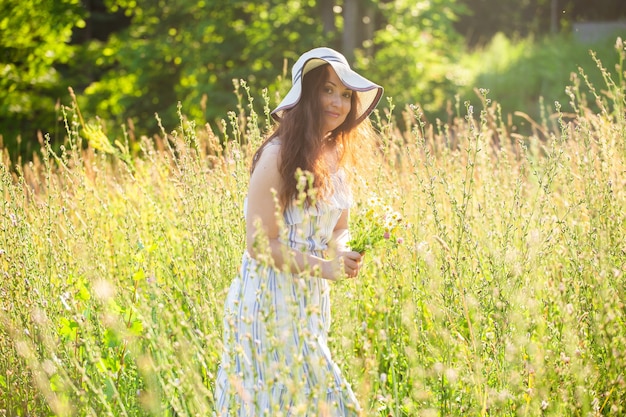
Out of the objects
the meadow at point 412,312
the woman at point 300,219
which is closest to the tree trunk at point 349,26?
the meadow at point 412,312

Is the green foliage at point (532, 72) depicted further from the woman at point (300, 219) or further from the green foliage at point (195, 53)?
the woman at point (300, 219)

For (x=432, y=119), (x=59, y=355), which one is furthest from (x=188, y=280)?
(x=432, y=119)

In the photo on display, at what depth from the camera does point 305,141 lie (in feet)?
7.70

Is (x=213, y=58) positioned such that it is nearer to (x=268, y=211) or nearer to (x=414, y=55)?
(x=414, y=55)

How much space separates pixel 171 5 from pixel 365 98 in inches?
350

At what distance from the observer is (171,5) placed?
1082cm

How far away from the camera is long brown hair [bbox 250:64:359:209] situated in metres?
2.28

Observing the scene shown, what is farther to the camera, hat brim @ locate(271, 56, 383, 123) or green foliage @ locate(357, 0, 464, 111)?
green foliage @ locate(357, 0, 464, 111)

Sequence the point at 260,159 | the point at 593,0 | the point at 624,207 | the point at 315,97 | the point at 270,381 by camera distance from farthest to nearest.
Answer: the point at 593,0 < the point at 624,207 < the point at 315,97 < the point at 260,159 < the point at 270,381

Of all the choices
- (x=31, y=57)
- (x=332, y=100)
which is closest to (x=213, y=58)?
(x=31, y=57)

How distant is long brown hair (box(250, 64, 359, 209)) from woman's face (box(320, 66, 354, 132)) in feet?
0.06

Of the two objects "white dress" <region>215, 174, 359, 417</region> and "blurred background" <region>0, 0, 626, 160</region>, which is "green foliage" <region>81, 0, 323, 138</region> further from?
"white dress" <region>215, 174, 359, 417</region>

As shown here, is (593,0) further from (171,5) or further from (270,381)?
(270,381)

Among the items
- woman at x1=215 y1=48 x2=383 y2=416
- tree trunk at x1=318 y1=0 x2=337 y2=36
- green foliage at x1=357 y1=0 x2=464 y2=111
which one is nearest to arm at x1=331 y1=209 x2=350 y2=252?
woman at x1=215 y1=48 x2=383 y2=416
